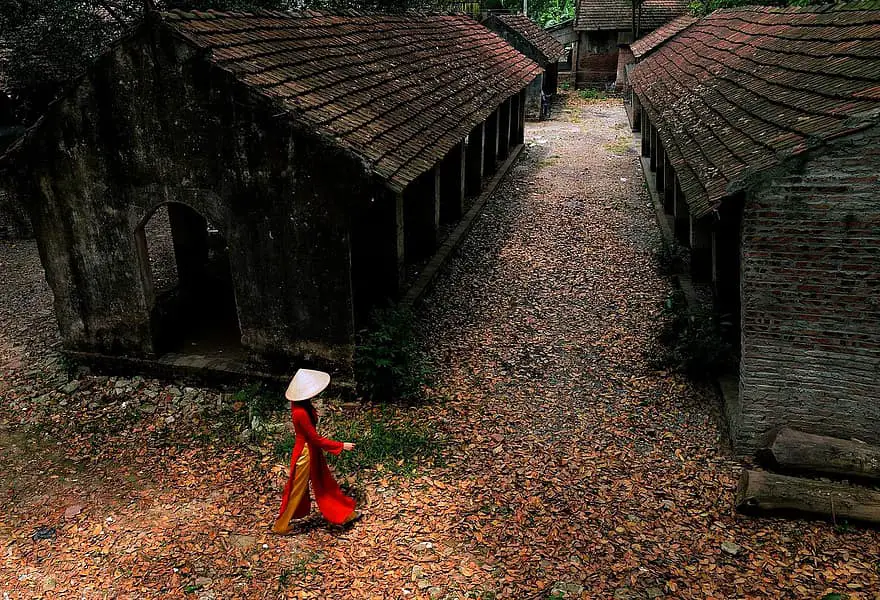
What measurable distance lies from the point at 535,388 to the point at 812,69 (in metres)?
5.38

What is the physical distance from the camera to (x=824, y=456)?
631cm

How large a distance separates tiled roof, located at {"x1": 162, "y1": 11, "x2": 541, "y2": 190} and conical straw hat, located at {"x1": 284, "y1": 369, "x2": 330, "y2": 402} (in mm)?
2581

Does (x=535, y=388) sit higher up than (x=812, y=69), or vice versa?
(x=812, y=69)

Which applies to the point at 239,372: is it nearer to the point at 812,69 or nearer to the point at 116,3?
the point at 812,69

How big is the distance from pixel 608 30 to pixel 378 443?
35353 millimetres

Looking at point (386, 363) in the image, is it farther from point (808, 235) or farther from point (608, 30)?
point (608, 30)

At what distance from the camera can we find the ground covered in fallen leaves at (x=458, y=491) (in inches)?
221

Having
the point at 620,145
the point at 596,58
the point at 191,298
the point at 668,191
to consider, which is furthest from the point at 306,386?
the point at 596,58

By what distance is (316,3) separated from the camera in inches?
765

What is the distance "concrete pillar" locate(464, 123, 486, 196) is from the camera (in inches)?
650

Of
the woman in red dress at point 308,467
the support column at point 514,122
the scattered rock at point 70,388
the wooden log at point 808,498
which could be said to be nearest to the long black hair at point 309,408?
the woman in red dress at point 308,467

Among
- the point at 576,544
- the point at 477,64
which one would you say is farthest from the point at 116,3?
the point at 576,544

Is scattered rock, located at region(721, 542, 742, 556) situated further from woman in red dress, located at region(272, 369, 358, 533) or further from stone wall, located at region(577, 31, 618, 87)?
stone wall, located at region(577, 31, 618, 87)

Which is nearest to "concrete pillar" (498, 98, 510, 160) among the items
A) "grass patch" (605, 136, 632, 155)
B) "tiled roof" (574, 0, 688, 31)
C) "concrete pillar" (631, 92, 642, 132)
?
"grass patch" (605, 136, 632, 155)
